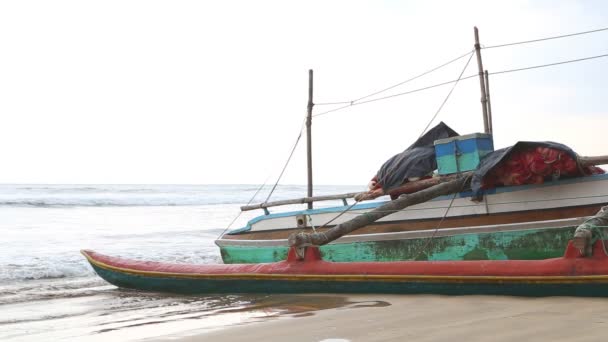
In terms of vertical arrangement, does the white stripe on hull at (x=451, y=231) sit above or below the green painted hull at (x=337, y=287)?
above

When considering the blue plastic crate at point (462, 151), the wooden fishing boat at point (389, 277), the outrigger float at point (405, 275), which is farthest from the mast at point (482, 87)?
the wooden fishing boat at point (389, 277)

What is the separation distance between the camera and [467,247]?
8.00 metres

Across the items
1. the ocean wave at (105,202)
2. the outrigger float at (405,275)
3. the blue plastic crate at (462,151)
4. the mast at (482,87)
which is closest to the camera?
the outrigger float at (405,275)

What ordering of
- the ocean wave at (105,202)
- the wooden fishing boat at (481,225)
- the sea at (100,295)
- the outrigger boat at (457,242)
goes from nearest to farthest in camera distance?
1. the outrigger boat at (457,242)
2. the sea at (100,295)
3. the wooden fishing boat at (481,225)
4. the ocean wave at (105,202)

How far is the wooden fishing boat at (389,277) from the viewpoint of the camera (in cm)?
520

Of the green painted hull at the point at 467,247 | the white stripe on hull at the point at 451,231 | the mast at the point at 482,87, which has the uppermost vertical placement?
the mast at the point at 482,87

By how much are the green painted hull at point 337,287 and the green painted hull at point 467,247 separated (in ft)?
7.16

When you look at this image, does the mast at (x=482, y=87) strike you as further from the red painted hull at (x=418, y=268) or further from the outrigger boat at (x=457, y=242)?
the red painted hull at (x=418, y=268)

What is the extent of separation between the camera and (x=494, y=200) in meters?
7.95

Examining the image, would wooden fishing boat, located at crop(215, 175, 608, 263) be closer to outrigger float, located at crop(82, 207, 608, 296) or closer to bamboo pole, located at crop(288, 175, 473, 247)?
bamboo pole, located at crop(288, 175, 473, 247)

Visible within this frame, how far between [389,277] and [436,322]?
1602 millimetres

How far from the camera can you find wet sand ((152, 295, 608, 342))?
3893mm

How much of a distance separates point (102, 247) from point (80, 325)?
10075 millimetres

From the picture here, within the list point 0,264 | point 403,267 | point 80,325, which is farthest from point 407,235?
point 0,264
